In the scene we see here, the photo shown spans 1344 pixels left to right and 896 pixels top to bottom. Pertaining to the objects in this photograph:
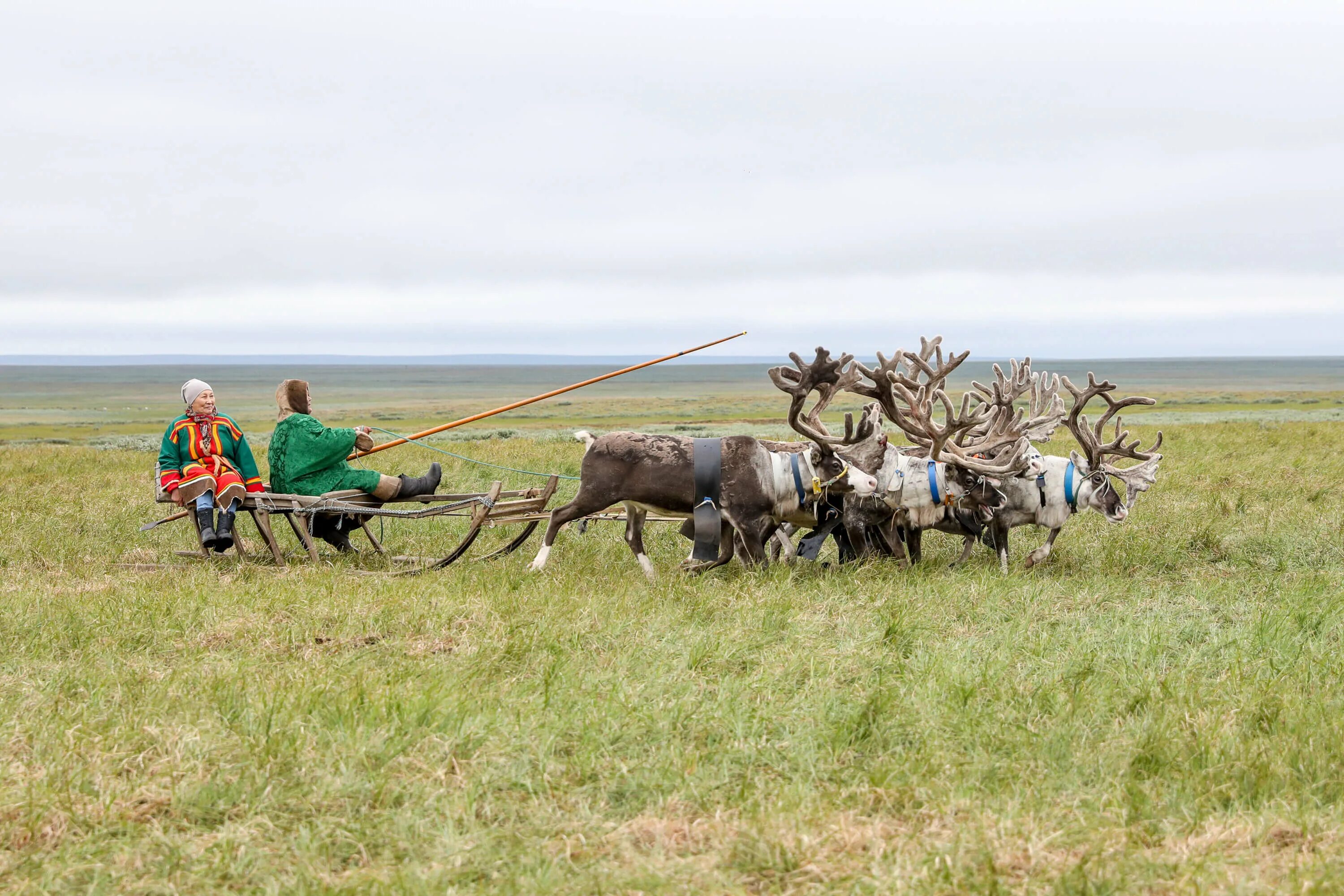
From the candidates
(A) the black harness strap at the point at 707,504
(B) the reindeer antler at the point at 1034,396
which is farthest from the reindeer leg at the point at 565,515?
(B) the reindeer antler at the point at 1034,396

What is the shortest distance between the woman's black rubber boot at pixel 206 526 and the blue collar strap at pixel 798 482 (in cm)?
515

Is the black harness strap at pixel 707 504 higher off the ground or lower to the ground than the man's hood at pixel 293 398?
lower

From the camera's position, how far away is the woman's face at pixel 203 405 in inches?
408

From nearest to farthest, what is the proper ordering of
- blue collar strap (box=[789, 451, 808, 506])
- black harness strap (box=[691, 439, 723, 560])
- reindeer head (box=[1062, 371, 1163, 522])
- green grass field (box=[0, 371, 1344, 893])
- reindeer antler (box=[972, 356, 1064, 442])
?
green grass field (box=[0, 371, 1344, 893]) < black harness strap (box=[691, 439, 723, 560]) < blue collar strap (box=[789, 451, 808, 506]) < reindeer head (box=[1062, 371, 1163, 522]) < reindeer antler (box=[972, 356, 1064, 442])

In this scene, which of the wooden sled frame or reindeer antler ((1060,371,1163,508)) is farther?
reindeer antler ((1060,371,1163,508))

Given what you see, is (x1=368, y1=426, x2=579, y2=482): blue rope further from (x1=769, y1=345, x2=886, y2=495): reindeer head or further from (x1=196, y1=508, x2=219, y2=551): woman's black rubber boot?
(x1=769, y1=345, x2=886, y2=495): reindeer head

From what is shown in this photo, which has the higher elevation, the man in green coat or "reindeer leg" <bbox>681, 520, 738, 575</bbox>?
the man in green coat

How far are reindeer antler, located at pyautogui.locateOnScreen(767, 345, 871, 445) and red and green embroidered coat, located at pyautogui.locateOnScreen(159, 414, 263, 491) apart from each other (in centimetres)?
496

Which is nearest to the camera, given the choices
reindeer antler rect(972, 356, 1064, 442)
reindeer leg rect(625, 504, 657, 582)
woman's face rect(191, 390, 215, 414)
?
reindeer leg rect(625, 504, 657, 582)

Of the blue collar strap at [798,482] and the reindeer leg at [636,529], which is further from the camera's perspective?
the reindeer leg at [636,529]

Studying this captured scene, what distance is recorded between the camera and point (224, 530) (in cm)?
998

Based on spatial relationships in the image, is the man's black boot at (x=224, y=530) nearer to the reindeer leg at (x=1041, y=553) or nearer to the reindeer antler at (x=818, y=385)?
the reindeer antler at (x=818, y=385)

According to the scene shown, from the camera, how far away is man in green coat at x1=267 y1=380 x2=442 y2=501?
412 inches

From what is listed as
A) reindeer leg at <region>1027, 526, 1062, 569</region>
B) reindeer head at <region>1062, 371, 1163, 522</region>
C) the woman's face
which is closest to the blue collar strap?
reindeer leg at <region>1027, 526, 1062, 569</region>
